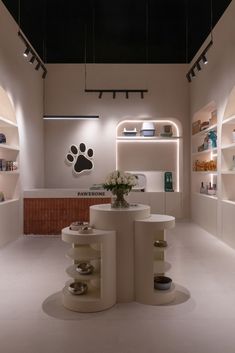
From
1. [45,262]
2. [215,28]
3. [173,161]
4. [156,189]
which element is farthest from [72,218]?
[215,28]

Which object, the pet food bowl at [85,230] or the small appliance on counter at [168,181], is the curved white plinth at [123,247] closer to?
the pet food bowl at [85,230]

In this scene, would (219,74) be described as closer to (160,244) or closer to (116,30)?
(116,30)

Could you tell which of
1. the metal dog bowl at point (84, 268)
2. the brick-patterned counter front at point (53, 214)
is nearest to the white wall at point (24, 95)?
the brick-patterned counter front at point (53, 214)

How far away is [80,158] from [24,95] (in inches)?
92.4

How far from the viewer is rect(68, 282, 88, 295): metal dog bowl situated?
310cm

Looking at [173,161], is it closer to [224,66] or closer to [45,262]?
[224,66]

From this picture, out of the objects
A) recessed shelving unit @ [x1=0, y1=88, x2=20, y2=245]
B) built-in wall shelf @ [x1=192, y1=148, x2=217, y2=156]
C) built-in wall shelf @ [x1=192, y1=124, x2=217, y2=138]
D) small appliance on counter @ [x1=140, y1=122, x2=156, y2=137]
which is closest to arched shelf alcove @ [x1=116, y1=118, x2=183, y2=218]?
small appliance on counter @ [x1=140, y1=122, x2=156, y2=137]

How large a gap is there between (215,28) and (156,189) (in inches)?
161

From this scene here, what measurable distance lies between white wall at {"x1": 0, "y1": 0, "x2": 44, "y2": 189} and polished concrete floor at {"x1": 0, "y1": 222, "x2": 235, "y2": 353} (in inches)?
118

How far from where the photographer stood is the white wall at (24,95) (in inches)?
223

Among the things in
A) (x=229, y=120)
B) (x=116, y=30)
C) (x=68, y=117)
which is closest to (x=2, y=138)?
(x=68, y=117)

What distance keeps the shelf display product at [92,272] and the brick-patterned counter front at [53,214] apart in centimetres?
340

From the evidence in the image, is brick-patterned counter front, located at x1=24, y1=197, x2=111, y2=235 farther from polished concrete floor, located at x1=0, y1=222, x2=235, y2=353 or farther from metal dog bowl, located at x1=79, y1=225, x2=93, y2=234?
metal dog bowl, located at x1=79, y1=225, x2=93, y2=234

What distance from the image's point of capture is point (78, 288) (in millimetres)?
3127
